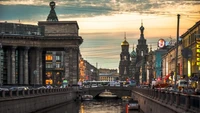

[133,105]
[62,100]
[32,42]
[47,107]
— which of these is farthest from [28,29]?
[133,105]

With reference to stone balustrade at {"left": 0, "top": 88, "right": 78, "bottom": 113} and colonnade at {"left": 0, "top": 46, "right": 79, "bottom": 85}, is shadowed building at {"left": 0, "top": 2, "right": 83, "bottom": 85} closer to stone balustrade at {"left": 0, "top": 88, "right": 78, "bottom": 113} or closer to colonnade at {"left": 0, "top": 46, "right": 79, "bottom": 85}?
colonnade at {"left": 0, "top": 46, "right": 79, "bottom": 85}

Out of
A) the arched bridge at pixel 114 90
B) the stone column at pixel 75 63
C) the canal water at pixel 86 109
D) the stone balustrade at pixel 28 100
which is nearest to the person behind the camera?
the stone balustrade at pixel 28 100

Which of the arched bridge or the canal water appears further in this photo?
the arched bridge

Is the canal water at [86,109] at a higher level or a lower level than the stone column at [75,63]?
lower

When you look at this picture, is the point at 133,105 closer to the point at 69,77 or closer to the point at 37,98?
the point at 37,98

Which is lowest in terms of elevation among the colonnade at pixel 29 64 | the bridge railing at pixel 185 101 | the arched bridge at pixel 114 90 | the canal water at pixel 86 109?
the canal water at pixel 86 109

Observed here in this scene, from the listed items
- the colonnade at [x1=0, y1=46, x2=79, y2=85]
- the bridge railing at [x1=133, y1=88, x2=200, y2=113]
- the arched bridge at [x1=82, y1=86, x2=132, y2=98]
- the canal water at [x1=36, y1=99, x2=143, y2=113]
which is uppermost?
the colonnade at [x1=0, y1=46, x2=79, y2=85]

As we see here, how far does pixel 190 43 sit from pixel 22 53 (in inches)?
2008

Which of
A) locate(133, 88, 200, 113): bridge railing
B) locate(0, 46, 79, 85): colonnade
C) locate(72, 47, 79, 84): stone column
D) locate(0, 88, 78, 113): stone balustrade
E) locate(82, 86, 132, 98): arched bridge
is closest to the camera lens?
locate(133, 88, 200, 113): bridge railing

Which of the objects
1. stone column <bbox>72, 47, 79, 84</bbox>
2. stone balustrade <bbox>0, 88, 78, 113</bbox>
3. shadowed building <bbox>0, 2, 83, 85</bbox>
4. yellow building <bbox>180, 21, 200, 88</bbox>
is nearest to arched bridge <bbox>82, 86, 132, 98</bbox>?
stone column <bbox>72, 47, 79, 84</bbox>

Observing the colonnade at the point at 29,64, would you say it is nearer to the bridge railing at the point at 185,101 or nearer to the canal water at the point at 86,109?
the canal water at the point at 86,109

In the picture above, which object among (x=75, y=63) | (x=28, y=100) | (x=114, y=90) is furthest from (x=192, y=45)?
(x=28, y=100)

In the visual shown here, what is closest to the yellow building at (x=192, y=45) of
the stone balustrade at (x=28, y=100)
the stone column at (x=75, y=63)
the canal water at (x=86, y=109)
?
the canal water at (x=86, y=109)

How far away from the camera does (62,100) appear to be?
106750mm
